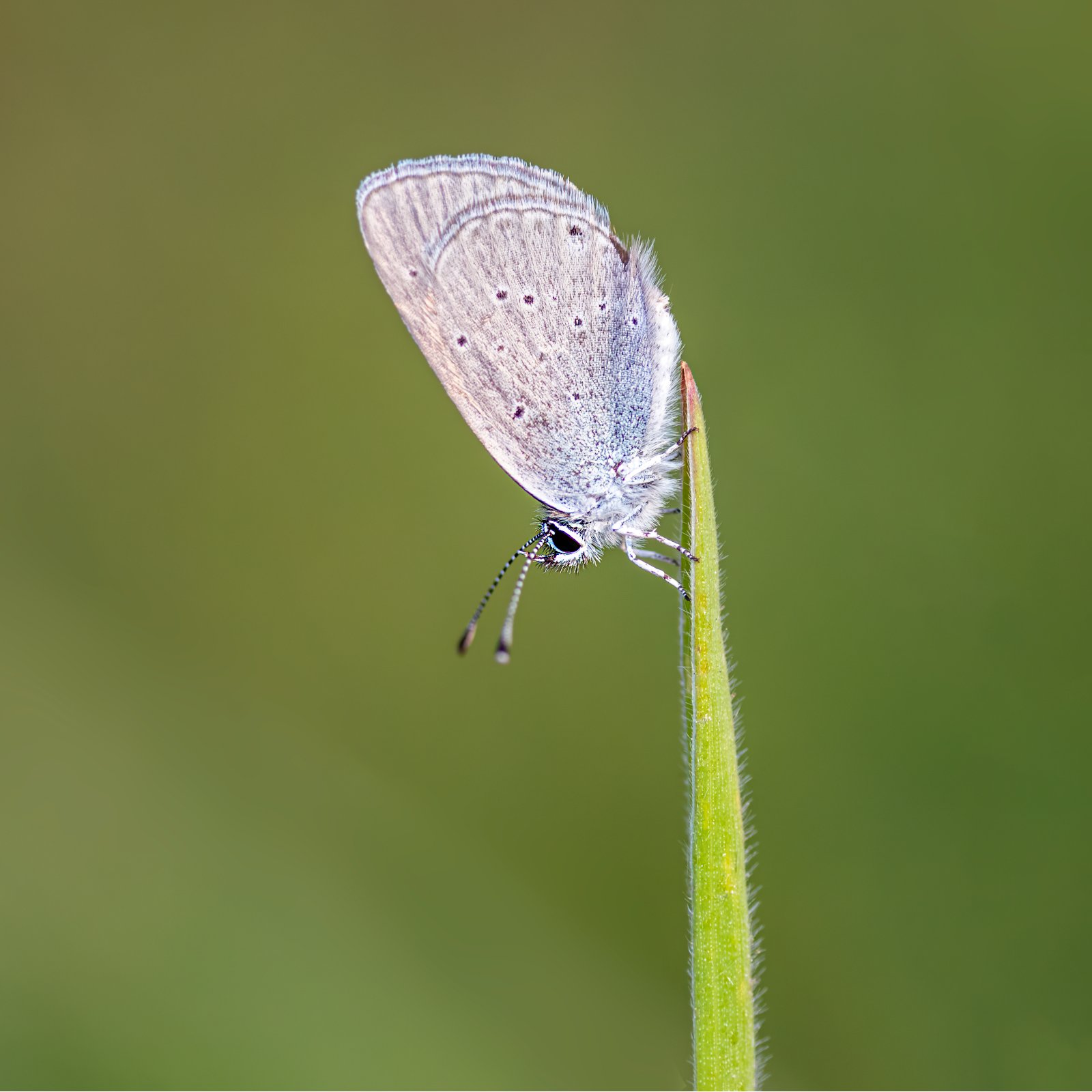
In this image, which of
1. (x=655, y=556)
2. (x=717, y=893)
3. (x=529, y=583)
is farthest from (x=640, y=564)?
(x=717, y=893)

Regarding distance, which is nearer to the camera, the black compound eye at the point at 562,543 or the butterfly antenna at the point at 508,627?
the butterfly antenna at the point at 508,627

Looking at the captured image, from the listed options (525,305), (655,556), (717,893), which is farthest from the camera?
(655,556)

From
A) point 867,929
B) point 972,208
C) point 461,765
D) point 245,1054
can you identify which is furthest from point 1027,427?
point 245,1054

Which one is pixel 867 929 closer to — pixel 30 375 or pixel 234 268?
pixel 234 268

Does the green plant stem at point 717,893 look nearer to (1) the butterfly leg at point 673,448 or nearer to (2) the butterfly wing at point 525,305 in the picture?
(1) the butterfly leg at point 673,448

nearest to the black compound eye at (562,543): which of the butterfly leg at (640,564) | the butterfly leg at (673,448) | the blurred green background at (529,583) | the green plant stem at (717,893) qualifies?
the butterfly leg at (640,564)

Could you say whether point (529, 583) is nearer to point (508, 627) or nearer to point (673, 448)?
point (508, 627)
